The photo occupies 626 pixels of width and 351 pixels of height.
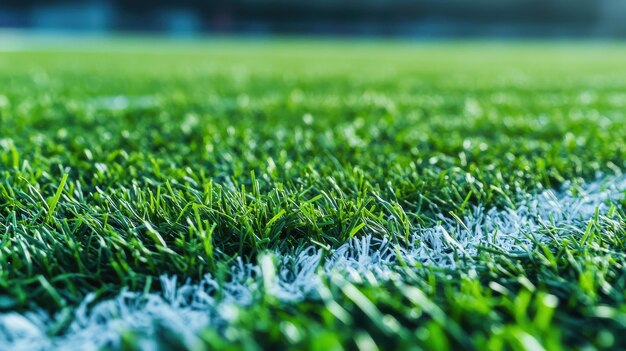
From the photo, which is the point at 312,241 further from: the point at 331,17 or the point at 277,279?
the point at 331,17

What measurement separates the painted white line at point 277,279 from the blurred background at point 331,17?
2706cm

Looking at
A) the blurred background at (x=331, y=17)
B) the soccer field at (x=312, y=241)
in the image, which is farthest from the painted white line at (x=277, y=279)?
the blurred background at (x=331, y=17)

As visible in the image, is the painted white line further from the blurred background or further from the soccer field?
the blurred background

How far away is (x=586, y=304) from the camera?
1.97 feet

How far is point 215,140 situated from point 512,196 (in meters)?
0.79

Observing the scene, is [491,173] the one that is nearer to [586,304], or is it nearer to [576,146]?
[576,146]

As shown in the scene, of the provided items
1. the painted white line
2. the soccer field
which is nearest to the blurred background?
the soccer field

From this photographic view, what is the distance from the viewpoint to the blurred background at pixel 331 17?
2695 centimetres

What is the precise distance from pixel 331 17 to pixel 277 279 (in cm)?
3074

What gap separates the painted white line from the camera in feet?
1.87

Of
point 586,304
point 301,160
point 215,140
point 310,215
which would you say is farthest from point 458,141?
point 586,304

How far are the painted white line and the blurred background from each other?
2706cm

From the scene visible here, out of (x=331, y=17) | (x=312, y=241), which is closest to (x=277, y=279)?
(x=312, y=241)

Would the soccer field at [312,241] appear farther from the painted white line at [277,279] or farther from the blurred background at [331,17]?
the blurred background at [331,17]
